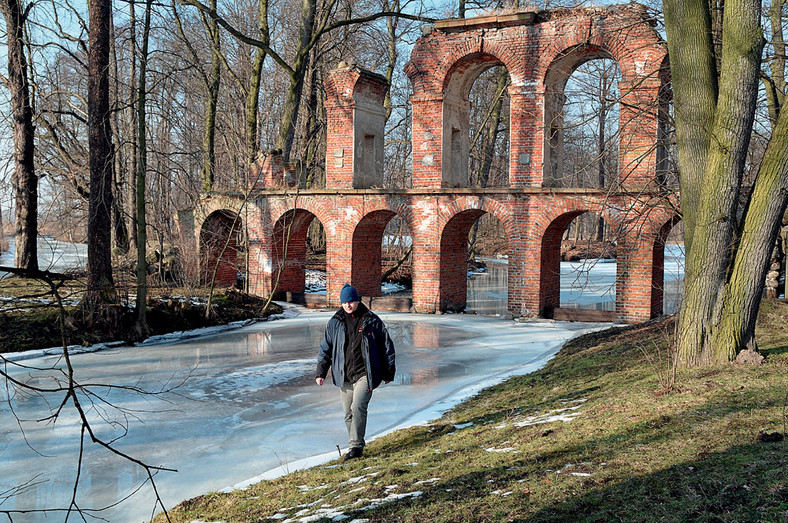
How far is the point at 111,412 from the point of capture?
8984 millimetres

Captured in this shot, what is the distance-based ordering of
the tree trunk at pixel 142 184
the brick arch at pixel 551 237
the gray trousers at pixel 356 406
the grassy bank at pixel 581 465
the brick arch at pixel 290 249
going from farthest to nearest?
1. the brick arch at pixel 290 249
2. the brick arch at pixel 551 237
3. the tree trunk at pixel 142 184
4. the gray trousers at pixel 356 406
5. the grassy bank at pixel 581 465

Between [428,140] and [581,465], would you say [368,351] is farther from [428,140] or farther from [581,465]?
[428,140]

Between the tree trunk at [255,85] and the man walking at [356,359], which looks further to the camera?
the tree trunk at [255,85]

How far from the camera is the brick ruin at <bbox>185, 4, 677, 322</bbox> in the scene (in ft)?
56.6

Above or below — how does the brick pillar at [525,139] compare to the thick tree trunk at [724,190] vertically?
above

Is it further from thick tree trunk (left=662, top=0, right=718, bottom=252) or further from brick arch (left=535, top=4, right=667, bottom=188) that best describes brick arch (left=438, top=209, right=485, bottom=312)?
thick tree trunk (left=662, top=0, right=718, bottom=252)

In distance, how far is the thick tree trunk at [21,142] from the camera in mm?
17844

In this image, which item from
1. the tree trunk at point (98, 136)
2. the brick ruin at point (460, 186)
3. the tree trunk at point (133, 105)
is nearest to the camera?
the tree trunk at point (98, 136)

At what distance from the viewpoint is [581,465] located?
196 inches

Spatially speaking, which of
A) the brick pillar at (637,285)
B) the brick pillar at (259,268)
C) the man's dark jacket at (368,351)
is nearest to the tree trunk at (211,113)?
the brick pillar at (259,268)

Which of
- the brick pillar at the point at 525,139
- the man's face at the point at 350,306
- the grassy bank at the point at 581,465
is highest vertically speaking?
the brick pillar at the point at 525,139

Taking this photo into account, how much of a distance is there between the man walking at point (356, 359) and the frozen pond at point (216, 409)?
76cm

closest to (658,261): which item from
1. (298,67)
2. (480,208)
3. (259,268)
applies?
(480,208)

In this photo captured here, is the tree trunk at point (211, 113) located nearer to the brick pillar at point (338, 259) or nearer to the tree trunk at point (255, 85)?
the tree trunk at point (255, 85)
